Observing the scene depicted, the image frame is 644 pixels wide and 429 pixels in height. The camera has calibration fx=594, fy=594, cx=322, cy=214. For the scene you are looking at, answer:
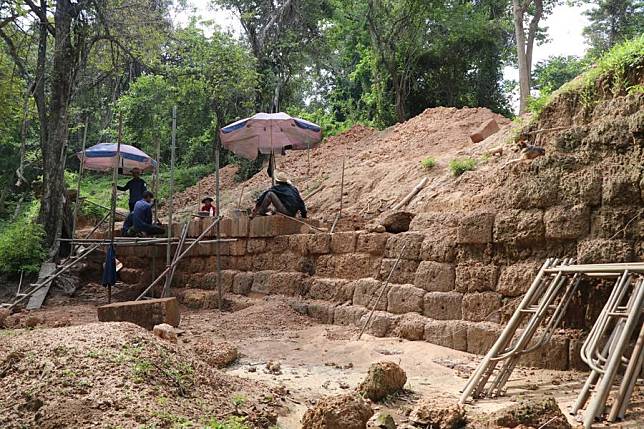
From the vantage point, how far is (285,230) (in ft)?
32.0

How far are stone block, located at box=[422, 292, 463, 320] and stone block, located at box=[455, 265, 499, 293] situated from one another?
0.12 m

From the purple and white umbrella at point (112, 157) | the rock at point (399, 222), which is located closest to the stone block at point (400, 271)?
the rock at point (399, 222)

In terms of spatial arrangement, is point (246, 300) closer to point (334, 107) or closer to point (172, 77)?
point (172, 77)

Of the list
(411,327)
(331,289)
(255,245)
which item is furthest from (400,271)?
(255,245)

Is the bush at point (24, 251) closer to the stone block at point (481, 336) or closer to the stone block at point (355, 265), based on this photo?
the stone block at point (355, 265)

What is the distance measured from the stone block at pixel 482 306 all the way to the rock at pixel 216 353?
2.52 meters

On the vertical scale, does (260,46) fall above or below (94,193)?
above

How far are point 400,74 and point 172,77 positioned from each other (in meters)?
6.77

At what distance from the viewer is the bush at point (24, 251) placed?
11.5 m

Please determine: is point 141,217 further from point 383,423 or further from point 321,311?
point 383,423

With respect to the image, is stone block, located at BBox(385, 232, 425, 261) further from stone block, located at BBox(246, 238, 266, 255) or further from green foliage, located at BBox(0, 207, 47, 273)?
green foliage, located at BBox(0, 207, 47, 273)

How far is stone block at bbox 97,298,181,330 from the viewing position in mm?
7148

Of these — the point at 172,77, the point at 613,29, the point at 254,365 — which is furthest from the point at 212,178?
the point at 613,29

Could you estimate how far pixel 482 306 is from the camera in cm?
625
